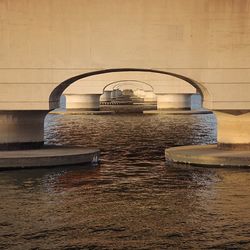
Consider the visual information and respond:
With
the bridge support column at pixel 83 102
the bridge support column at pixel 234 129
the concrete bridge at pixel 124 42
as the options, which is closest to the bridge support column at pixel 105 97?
the bridge support column at pixel 83 102

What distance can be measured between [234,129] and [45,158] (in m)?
9.98

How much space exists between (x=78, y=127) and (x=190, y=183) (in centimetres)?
3759

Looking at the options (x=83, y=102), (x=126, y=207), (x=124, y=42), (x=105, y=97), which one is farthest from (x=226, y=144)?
(x=105, y=97)

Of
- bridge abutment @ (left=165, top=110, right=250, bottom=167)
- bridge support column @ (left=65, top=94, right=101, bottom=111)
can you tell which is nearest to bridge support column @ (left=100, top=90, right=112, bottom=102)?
bridge support column @ (left=65, top=94, right=101, bottom=111)

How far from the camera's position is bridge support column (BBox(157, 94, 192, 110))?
96037 millimetres

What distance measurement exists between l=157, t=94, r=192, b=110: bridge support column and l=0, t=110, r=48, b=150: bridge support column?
58601 millimetres

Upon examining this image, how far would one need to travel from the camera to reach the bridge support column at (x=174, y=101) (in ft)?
315

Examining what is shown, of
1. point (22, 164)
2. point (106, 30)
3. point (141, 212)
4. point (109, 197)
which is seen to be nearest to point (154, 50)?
point (106, 30)

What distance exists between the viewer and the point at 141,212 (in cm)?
2369

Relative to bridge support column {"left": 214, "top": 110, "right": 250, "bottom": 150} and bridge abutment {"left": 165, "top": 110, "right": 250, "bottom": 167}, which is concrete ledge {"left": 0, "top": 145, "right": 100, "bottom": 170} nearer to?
bridge abutment {"left": 165, "top": 110, "right": 250, "bottom": 167}

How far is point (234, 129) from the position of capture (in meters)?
37.2

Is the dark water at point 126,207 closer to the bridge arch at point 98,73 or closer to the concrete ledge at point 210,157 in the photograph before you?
the concrete ledge at point 210,157

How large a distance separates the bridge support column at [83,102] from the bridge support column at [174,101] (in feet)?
28.3

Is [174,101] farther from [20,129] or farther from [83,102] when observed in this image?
[20,129]
